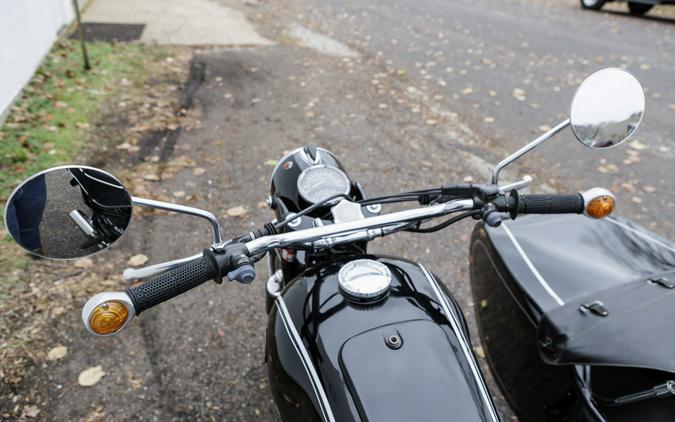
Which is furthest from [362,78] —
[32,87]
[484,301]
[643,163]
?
[484,301]

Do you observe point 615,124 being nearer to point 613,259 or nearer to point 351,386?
point 613,259

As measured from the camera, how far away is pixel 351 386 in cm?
141

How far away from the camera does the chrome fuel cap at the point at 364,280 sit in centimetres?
153

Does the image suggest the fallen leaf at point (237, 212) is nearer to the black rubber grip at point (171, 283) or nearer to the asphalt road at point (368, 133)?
the asphalt road at point (368, 133)

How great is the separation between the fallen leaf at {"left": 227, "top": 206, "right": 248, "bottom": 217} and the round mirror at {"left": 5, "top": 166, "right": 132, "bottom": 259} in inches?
107

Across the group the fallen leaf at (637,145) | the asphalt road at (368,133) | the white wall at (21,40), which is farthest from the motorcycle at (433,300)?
the white wall at (21,40)

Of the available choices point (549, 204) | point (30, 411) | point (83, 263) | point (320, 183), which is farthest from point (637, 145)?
point (30, 411)

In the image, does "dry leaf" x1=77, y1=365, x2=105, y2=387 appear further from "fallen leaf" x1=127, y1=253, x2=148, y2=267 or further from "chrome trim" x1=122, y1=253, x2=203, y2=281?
"chrome trim" x1=122, y1=253, x2=203, y2=281

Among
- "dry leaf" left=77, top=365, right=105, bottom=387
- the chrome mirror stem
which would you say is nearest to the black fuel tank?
the chrome mirror stem

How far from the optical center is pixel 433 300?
1.64 m

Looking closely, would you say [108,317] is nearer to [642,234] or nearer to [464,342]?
[464,342]

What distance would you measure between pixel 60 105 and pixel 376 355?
5272 mm

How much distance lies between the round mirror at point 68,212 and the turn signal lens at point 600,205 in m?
1.55

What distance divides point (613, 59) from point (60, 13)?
852cm
